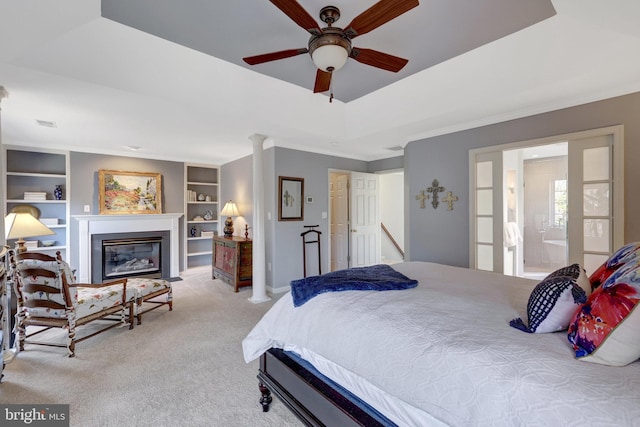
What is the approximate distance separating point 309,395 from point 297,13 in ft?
7.02

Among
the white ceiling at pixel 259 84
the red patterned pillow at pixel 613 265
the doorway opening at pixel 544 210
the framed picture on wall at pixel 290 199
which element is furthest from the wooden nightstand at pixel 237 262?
the doorway opening at pixel 544 210

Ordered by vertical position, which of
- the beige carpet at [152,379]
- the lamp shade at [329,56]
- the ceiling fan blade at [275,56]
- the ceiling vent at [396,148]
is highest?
the ceiling fan blade at [275,56]

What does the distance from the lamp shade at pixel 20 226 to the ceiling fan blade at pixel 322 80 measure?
3.39m

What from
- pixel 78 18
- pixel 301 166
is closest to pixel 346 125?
pixel 301 166

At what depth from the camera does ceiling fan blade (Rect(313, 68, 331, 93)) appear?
2.25m

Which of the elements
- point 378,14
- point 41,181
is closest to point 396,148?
point 378,14

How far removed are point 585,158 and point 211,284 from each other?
538 cm

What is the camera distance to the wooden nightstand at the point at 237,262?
461 cm

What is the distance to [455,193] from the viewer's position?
12.1ft

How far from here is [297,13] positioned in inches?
64.5

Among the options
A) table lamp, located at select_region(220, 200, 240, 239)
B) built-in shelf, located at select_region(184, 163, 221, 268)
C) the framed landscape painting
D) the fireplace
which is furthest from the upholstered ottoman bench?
built-in shelf, located at select_region(184, 163, 221, 268)

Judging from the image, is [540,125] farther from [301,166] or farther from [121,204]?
[121,204]

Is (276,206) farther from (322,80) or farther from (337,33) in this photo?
(337,33)

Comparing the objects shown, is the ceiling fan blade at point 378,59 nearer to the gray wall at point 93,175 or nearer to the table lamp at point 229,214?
the table lamp at point 229,214
